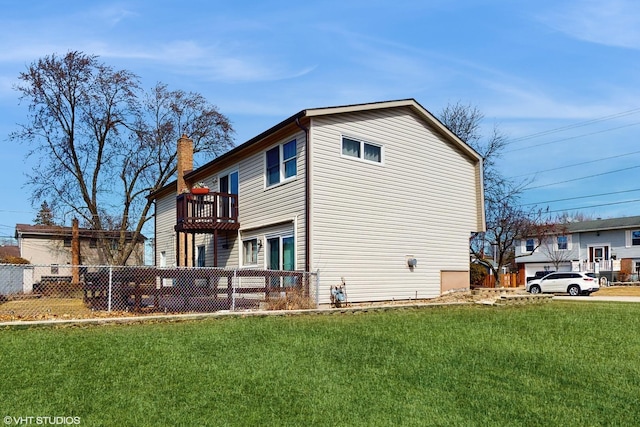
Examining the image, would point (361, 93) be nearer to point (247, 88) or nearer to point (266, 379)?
point (247, 88)

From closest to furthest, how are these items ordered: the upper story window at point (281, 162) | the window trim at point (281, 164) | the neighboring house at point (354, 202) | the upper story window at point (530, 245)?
1. the neighboring house at point (354, 202)
2. the window trim at point (281, 164)
3. the upper story window at point (281, 162)
4. the upper story window at point (530, 245)

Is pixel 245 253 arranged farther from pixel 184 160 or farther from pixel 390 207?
pixel 184 160

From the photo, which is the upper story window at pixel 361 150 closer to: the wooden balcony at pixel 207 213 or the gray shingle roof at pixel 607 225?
the wooden balcony at pixel 207 213

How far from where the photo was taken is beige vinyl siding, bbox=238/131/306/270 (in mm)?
14727

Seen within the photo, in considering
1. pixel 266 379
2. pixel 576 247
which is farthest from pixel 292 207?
pixel 576 247

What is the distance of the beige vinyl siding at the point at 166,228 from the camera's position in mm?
24594

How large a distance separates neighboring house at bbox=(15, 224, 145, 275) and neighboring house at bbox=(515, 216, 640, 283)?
33.0 meters

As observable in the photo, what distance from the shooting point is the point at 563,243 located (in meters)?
46.9

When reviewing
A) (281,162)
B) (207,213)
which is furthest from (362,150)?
(207,213)

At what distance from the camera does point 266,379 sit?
5477mm

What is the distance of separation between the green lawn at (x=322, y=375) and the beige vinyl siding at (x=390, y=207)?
233 inches

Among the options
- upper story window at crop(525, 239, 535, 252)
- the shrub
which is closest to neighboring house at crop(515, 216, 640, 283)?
upper story window at crop(525, 239, 535, 252)

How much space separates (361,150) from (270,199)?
3.26 m

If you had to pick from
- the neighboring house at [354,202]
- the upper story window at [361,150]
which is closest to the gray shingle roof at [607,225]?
the neighboring house at [354,202]
